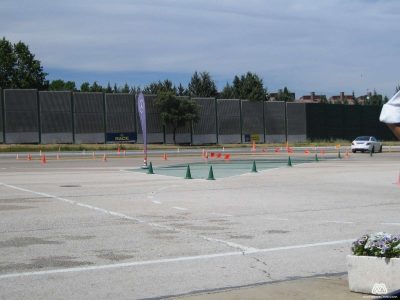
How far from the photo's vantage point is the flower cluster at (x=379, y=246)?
6.44 m

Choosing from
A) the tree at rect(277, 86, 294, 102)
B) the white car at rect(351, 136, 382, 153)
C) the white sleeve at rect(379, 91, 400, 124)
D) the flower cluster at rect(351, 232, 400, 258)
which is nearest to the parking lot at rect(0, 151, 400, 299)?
the flower cluster at rect(351, 232, 400, 258)

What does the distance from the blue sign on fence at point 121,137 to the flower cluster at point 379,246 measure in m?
71.2

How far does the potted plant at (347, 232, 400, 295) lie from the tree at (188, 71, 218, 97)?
4348 inches

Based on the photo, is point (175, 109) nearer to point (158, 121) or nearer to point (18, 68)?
point (158, 121)

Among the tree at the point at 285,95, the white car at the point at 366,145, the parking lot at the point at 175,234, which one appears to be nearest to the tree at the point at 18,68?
the tree at the point at 285,95

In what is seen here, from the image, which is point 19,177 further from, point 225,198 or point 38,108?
point 38,108

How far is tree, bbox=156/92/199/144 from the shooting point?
8019 centimetres

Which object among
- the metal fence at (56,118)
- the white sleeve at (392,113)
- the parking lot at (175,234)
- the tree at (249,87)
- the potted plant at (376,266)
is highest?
the tree at (249,87)

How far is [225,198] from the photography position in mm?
17250

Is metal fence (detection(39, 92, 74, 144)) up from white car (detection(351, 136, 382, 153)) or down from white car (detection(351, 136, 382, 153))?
up

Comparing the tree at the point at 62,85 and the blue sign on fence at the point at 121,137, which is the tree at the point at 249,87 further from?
the tree at the point at 62,85

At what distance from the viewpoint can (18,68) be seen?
10844 cm

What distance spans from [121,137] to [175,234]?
6697cm

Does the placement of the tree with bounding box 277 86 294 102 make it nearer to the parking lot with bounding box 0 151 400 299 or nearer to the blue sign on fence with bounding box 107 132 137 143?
the blue sign on fence with bounding box 107 132 137 143
